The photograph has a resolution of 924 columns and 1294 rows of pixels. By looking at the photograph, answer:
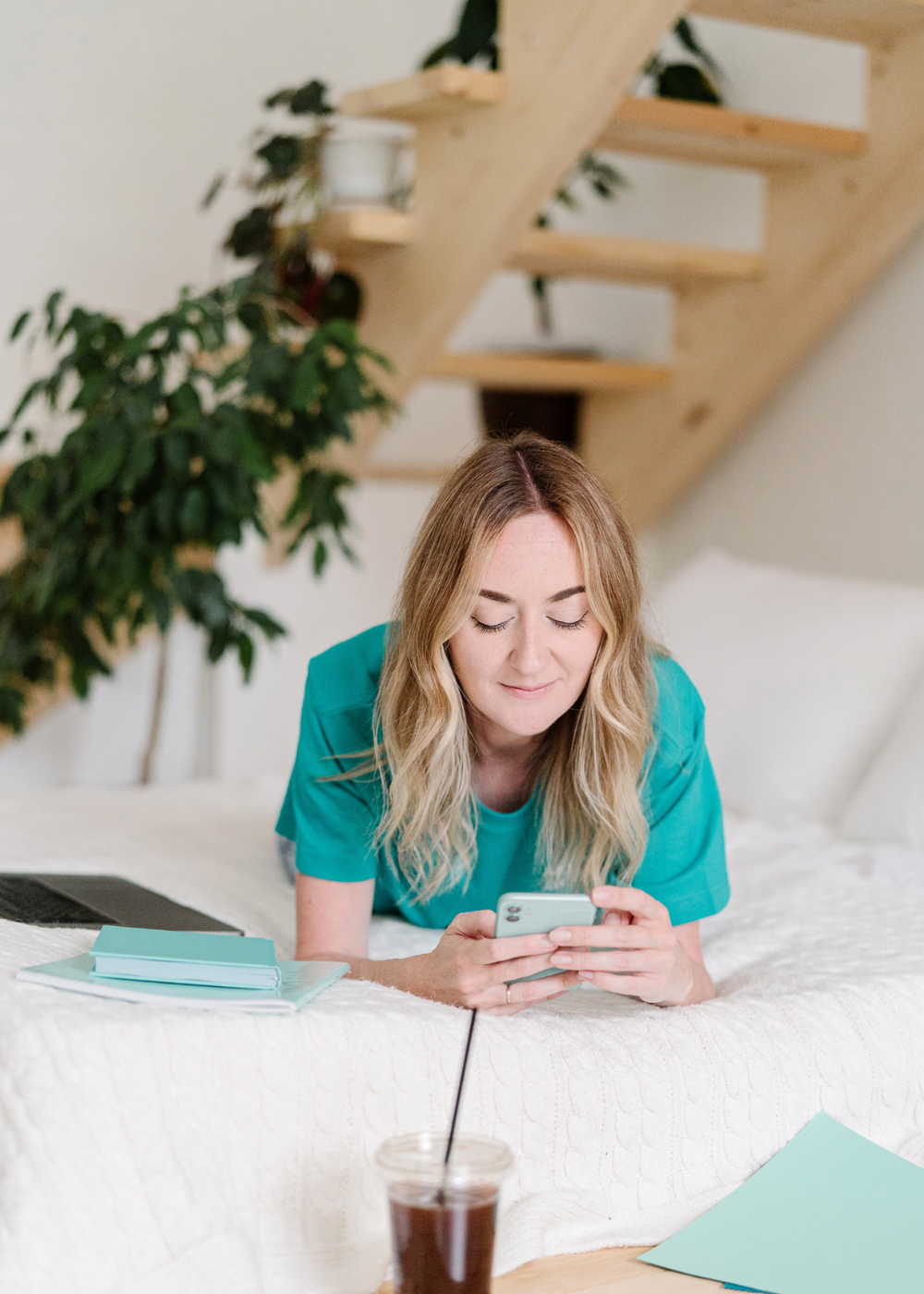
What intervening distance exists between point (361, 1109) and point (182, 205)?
8.51 ft

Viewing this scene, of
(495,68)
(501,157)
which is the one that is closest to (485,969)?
(501,157)

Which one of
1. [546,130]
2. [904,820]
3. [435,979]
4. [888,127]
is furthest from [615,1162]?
[888,127]

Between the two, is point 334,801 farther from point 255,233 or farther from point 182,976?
point 255,233

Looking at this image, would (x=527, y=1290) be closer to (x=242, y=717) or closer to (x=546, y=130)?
(x=546, y=130)

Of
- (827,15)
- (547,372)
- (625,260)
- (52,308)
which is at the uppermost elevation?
(827,15)

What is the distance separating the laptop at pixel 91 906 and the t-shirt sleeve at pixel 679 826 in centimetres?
43

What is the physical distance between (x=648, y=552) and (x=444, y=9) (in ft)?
4.85

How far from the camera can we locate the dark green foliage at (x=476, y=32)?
232cm

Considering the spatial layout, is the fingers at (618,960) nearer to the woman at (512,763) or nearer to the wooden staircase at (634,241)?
the woman at (512,763)

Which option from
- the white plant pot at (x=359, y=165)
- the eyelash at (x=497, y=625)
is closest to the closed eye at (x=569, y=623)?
the eyelash at (x=497, y=625)

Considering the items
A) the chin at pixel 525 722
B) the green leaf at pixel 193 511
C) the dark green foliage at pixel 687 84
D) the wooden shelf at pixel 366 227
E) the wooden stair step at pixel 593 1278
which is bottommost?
the wooden stair step at pixel 593 1278

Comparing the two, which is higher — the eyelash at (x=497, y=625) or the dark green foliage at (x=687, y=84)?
the dark green foliage at (x=687, y=84)

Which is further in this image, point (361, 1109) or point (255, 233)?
point (255, 233)

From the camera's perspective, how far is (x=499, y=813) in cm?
135
